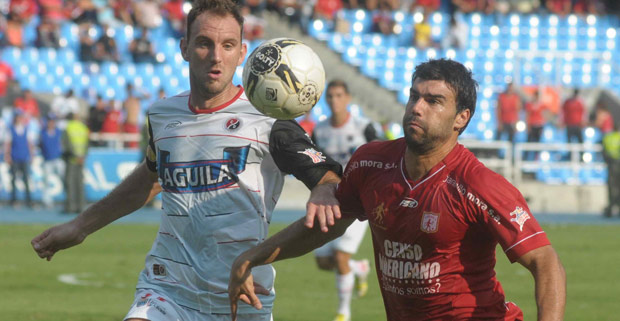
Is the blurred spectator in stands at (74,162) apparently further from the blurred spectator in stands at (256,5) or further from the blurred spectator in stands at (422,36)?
the blurred spectator in stands at (422,36)

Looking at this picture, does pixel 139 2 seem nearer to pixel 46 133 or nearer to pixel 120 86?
pixel 120 86

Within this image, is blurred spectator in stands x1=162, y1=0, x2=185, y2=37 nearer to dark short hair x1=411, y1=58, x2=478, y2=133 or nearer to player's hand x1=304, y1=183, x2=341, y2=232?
dark short hair x1=411, y1=58, x2=478, y2=133

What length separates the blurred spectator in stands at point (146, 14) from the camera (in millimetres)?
27172

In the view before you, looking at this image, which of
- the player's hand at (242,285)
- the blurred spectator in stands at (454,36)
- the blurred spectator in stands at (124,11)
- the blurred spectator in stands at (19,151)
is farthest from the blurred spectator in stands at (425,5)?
the player's hand at (242,285)

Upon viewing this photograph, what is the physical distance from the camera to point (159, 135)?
5176 mm

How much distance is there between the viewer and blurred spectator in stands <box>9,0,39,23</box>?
2586 cm

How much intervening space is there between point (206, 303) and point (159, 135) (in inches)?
36.4

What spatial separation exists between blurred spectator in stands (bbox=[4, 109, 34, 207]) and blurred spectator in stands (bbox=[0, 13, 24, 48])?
445 centimetres


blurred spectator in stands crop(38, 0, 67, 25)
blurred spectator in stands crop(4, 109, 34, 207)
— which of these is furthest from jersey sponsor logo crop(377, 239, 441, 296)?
blurred spectator in stands crop(38, 0, 67, 25)

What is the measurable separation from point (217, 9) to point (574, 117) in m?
21.7

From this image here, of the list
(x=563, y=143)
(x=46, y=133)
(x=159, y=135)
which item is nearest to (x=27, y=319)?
(x=159, y=135)

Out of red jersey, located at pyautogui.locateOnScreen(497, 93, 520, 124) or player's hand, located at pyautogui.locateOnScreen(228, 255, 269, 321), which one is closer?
player's hand, located at pyautogui.locateOnScreen(228, 255, 269, 321)

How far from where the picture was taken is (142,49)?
26.7 meters

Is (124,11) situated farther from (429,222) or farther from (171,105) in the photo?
(429,222)
